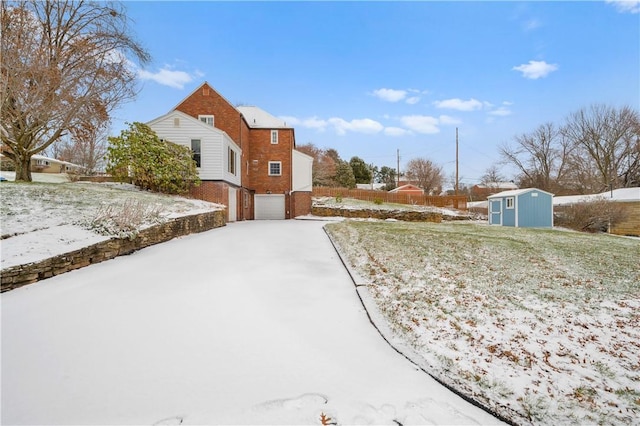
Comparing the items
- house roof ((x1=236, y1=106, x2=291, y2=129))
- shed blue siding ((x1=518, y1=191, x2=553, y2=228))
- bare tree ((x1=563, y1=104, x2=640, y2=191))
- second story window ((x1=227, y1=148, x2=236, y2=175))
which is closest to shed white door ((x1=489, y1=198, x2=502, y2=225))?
shed blue siding ((x1=518, y1=191, x2=553, y2=228))

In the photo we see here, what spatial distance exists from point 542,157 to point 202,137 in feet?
130

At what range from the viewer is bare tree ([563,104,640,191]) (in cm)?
2933

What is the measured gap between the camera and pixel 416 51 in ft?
49.0

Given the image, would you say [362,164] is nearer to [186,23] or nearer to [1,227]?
[186,23]

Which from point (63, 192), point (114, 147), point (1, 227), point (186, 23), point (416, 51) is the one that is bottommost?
point (1, 227)

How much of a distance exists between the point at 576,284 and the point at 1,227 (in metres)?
11.3

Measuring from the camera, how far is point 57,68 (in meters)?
12.2

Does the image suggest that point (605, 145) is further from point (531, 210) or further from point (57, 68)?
point (57, 68)

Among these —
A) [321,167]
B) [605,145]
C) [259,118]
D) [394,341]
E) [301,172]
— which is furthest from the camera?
[321,167]

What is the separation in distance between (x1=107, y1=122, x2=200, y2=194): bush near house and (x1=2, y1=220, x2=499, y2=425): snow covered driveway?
8876 millimetres

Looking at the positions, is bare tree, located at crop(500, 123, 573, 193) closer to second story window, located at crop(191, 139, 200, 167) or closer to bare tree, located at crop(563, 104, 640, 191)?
bare tree, located at crop(563, 104, 640, 191)

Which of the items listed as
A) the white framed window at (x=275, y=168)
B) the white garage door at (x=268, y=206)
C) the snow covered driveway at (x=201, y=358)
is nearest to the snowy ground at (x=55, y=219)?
the snow covered driveway at (x=201, y=358)

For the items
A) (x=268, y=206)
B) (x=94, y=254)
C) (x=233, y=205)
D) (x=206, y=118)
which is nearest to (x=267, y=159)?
(x=268, y=206)

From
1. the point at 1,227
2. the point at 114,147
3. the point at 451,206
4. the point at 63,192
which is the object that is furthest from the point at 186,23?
the point at 451,206
